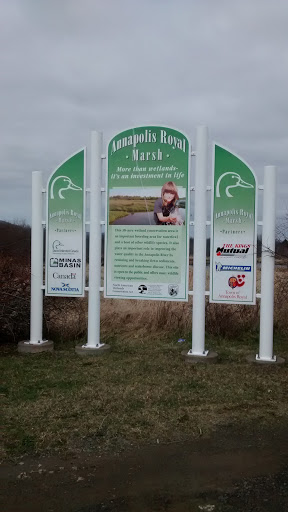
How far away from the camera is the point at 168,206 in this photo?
773cm

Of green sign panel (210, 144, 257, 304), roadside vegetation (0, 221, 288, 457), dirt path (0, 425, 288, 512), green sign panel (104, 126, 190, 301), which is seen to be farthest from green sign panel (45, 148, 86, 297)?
dirt path (0, 425, 288, 512)

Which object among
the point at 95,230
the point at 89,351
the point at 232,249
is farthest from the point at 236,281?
the point at 89,351

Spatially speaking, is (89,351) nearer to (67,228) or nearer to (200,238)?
(67,228)

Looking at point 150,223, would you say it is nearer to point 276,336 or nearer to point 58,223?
point 58,223

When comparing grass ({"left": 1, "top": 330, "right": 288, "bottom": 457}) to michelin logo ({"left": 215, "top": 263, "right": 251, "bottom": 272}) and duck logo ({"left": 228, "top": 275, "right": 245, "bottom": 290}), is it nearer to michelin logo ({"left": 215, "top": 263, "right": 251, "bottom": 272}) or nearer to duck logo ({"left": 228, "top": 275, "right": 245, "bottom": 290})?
duck logo ({"left": 228, "top": 275, "right": 245, "bottom": 290})

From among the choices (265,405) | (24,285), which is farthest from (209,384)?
(24,285)

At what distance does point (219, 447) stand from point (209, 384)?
1961 mm

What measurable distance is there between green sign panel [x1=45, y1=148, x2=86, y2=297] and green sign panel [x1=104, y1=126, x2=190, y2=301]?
466mm

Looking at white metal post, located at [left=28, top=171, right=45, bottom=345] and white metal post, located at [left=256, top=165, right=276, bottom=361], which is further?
white metal post, located at [left=28, top=171, right=45, bottom=345]

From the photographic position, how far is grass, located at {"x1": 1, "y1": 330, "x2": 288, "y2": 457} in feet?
15.2

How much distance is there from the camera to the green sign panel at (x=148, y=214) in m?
7.70

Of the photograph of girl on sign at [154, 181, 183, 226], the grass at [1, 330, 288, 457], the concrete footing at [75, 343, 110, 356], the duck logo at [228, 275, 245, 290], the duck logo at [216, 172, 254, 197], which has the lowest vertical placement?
the grass at [1, 330, 288, 457]

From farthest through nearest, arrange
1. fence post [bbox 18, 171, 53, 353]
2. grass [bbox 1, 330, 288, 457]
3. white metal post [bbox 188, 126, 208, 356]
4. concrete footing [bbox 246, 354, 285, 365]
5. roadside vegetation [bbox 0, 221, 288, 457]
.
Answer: fence post [bbox 18, 171, 53, 353] < white metal post [bbox 188, 126, 208, 356] < concrete footing [bbox 246, 354, 285, 365] < roadside vegetation [bbox 0, 221, 288, 457] < grass [bbox 1, 330, 288, 457]

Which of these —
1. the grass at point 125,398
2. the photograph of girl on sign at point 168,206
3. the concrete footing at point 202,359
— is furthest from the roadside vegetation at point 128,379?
the photograph of girl on sign at point 168,206
